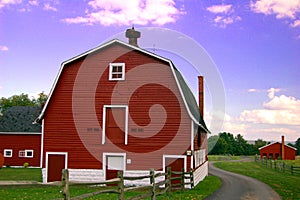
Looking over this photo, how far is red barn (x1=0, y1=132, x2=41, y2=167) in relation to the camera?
121ft

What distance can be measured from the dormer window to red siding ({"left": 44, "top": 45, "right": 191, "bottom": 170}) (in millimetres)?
229

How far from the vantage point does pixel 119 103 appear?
22609mm

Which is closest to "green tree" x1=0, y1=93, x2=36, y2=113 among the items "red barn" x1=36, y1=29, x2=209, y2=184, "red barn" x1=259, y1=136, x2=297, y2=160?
"red barn" x1=259, y1=136, x2=297, y2=160

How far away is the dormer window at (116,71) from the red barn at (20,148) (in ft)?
55.7

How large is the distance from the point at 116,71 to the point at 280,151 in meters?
67.4

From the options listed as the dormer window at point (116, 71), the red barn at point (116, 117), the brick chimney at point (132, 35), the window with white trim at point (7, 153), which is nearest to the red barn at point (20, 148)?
the window with white trim at point (7, 153)

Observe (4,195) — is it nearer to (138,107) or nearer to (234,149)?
(138,107)

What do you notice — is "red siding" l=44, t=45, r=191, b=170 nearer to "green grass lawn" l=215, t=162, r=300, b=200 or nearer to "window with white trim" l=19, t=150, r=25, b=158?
"green grass lawn" l=215, t=162, r=300, b=200

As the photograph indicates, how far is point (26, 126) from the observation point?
3869 cm

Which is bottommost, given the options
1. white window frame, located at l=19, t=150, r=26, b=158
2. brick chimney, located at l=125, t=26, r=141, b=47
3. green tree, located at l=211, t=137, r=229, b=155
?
green tree, located at l=211, t=137, r=229, b=155

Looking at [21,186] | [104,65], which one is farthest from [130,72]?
[21,186]

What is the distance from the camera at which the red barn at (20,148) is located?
1457 inches

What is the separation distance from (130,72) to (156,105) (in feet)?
7.58

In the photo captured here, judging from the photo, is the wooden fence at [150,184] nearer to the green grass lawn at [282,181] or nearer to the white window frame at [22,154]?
the green grass lawn at [282,181]
